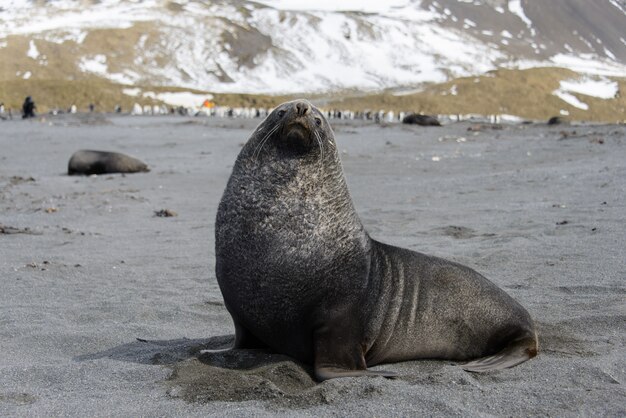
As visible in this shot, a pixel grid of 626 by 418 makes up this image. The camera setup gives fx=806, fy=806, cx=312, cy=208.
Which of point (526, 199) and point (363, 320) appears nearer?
point (363, 320)

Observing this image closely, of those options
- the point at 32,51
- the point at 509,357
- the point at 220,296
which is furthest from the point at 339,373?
the point at 32,51

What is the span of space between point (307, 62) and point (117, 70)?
22.4 m

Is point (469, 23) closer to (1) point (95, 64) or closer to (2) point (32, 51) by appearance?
Result: (1) point (95, 64)

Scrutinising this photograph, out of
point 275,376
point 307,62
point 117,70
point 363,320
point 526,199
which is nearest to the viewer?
point 275,376

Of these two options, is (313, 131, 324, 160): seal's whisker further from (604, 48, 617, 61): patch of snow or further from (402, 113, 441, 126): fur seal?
(604, 48, 617, 61): patch of snow

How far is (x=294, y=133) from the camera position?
4.16 metres

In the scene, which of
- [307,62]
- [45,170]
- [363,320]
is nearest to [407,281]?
[363,320]

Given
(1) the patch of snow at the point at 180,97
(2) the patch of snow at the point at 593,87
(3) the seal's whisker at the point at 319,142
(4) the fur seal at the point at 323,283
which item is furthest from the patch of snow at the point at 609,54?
(3) the seal's whisker at the point at 319,142

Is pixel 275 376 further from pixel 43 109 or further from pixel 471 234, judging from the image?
pixel 43 109

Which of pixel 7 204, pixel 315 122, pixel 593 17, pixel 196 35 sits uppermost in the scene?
pixel 593 17

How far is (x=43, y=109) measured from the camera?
47.2 meters

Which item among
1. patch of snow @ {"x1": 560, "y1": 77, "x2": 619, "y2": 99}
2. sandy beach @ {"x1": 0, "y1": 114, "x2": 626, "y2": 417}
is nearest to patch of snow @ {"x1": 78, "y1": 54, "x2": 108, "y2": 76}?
patch of snow @ {"x1": 560, "y1": 77, "x2": 619, "y2": 99}

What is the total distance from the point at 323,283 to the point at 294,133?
787mm

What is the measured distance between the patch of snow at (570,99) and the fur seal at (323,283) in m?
69.2
